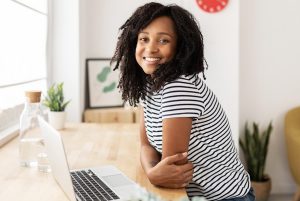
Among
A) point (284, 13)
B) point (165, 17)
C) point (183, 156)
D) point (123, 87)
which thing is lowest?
point (183, 156)

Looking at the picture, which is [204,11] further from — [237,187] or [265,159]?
[237,187]

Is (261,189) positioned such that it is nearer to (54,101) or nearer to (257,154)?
(257,154)

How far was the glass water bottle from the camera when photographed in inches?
55.0

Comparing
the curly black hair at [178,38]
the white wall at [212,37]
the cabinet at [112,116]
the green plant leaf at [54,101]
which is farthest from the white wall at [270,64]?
the curly black hair at [178,38]

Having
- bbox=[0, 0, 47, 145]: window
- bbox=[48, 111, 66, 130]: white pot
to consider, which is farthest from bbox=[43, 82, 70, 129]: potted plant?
bbox=[0, 0, 47, 145]: window

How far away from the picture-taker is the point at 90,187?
117 cm

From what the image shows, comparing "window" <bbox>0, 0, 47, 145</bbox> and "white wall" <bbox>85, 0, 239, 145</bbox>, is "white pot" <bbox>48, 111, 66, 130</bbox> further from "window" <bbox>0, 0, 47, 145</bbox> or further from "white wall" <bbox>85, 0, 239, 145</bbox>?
"white wall" <bbox>85, 0, 239, 145</bbox>

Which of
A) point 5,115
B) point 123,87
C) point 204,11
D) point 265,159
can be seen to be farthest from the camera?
point 265,159

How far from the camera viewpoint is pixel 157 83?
3.85 ft

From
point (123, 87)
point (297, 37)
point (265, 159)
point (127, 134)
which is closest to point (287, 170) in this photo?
point (265, 159)

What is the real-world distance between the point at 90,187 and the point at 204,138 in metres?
0.39

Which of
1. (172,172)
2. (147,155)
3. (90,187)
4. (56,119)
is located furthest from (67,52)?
(172,172)

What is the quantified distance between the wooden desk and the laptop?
0.15ft

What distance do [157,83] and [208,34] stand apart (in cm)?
206
